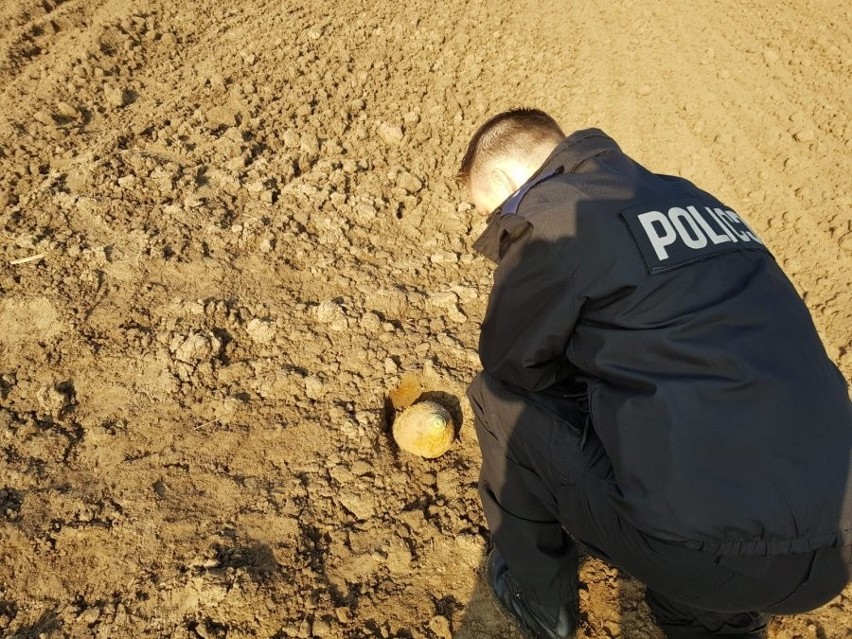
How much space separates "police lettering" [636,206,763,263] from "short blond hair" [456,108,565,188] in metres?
0.63

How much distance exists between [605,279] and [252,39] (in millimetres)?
4042

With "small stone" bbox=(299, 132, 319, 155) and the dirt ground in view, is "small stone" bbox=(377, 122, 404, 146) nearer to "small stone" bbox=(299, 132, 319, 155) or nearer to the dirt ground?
the dirt ground

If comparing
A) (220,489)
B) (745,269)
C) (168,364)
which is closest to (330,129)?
(168,364)

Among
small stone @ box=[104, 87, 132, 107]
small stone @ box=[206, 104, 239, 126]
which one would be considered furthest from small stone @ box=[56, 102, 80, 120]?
small stone @ box=[206, 104, 239, 126]

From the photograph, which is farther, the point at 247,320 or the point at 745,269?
the point at 247,320

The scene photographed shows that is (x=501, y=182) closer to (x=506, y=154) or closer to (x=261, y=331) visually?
(x=506, y=154)

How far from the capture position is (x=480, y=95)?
14.4 ft

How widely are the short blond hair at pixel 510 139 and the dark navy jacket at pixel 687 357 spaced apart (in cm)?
41

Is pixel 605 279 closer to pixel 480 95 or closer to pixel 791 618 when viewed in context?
pixel 791 618

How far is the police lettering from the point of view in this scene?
1.46 meters

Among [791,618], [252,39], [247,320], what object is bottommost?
[791,618]

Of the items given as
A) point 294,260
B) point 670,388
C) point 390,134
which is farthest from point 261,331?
point 670,388

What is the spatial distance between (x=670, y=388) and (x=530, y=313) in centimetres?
42

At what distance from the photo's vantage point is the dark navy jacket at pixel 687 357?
4.42 ft
